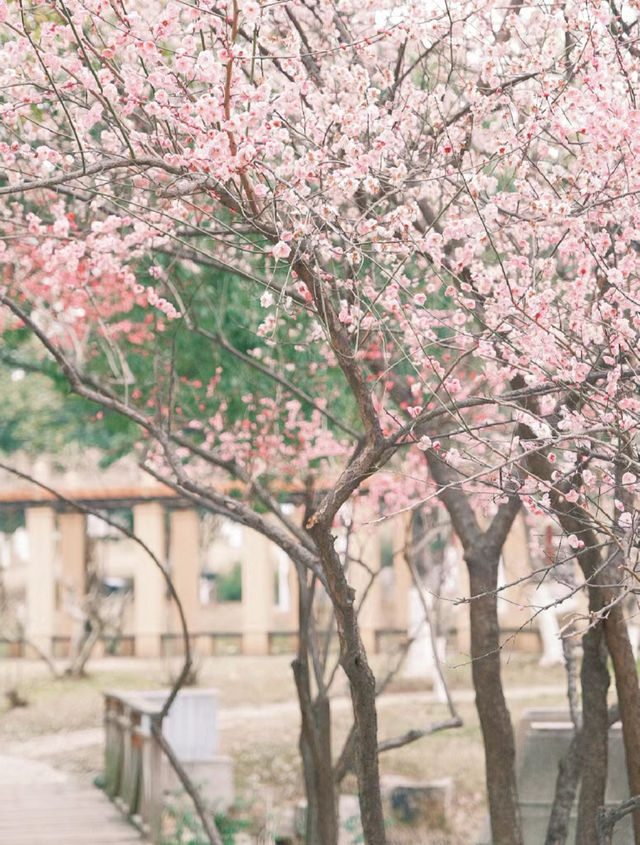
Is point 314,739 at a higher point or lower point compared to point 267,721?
higher

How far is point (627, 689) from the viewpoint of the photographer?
5.51 meters

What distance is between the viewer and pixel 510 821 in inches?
241

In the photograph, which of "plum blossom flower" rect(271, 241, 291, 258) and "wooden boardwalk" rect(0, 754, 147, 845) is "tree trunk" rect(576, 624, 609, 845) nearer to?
"plum blossom flower" rect(271, 241, 291, 258)

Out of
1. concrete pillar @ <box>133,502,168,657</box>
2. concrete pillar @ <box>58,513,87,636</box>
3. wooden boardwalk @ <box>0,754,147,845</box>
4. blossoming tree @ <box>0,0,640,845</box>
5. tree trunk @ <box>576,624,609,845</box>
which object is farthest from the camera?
concrete pillar @ <box>58,513,87,636</box>

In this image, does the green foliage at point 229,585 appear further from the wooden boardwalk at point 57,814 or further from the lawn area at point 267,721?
the wooden boardwalk at point 57,814

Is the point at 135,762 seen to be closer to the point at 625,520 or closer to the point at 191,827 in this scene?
the point at 191,827

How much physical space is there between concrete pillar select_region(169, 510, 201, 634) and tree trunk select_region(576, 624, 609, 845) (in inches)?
751

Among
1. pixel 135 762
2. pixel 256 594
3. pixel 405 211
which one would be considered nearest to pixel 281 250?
pixel 405 211

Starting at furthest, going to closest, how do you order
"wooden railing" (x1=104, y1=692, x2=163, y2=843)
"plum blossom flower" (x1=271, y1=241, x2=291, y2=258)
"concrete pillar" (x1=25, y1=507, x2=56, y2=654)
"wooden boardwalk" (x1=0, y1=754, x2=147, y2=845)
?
"concrete pillar" (x1=25, y1=507, x2=56, y2=654)
"wooden boardwalk" (x1=0, y1=754, x2=147, y2=845)
"wooden railing" (x1=104, y1=692, x2=163, y2=843)
"plum blossom flower" (x1=271, y1=241, x2=291, y2=258)

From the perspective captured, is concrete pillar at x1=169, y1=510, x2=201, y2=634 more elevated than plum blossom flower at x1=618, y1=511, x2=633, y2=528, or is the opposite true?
concrete pillar at x1=169, y1=510, x2=201, y2=634

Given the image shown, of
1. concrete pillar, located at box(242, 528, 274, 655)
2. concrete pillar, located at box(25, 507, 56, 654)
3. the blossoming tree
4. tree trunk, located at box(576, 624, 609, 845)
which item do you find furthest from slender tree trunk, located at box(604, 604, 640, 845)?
concrete pillar, located at box(25, 507, 56, 654)

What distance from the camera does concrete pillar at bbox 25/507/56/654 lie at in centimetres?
2506

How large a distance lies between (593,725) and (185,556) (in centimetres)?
1960

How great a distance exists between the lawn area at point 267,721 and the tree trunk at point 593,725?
5224 millimetres
